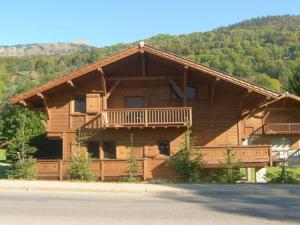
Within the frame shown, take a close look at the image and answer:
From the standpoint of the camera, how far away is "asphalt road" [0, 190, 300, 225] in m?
10.3

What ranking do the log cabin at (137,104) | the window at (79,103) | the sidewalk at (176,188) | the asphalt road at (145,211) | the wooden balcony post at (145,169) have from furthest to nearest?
the window at (79,103), the log cabin at (137,104), the wooden balcony post at (145,169), the sidewalk at (176,188), the asphalt road at (145,211)

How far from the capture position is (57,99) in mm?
28734

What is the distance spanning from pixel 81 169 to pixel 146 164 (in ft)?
12.3

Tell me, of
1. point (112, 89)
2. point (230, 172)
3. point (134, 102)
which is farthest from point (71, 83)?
point (230, 172)

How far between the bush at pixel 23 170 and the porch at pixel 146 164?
1.42 meters

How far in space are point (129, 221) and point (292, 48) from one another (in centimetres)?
11416

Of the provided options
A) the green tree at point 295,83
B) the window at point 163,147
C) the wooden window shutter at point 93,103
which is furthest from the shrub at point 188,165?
the green tree at point 295,83

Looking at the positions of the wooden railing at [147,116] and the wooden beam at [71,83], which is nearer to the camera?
the wooden railing at [147,116]

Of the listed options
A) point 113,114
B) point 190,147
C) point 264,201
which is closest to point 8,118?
point 113,114

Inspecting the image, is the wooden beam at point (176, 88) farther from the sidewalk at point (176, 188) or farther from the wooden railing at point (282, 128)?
the wooden railing at point (282, 128)

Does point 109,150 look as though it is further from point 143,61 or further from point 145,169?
point 143,61

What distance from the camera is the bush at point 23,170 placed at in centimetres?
2288

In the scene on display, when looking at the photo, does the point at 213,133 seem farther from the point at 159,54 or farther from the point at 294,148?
the point at 294,148

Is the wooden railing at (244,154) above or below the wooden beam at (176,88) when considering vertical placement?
below
